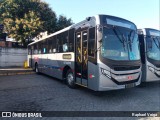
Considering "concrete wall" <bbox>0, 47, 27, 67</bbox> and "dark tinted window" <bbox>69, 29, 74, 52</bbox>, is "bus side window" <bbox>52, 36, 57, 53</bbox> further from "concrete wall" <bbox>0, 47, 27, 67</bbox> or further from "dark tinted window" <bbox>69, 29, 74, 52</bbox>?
"concrete wall" <bbox>0, 47, 27, 67</bbox>

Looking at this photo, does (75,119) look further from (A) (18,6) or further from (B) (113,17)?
(A) (18,6)

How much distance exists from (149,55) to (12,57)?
19.8 meters

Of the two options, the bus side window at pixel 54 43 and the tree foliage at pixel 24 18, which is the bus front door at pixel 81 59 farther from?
the tree foliage at pixel 24 18

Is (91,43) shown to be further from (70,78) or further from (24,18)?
(24,18)

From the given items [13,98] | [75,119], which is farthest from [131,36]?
[13,98]

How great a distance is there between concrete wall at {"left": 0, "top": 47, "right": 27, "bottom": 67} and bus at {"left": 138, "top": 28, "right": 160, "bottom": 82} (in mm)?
19297

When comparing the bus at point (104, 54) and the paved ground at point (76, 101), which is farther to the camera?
the bus at point (104, 54)

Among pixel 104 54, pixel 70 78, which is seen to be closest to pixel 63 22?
pixel 70 78

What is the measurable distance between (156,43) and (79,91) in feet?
15.7

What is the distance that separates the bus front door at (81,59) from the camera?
24.9ft

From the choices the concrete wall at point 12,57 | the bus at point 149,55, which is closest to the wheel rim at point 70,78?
the bus at point 149,55

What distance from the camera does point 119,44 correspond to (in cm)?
713

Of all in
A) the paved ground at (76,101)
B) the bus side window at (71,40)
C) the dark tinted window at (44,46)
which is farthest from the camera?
the dark tinted window at (44,46)

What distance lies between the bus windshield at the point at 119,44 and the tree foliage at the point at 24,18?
17.0m
